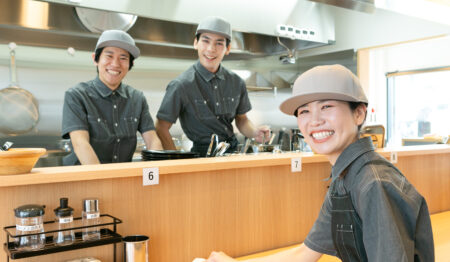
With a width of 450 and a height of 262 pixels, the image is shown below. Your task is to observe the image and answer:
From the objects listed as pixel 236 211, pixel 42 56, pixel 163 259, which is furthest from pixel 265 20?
pixel 163 259

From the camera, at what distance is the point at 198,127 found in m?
2.73

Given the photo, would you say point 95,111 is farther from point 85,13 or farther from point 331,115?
point 331,115

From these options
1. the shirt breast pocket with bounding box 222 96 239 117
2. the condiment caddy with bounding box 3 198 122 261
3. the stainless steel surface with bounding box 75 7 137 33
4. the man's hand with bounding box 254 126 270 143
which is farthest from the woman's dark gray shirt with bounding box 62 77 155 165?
the stainless steel surface with bounding box 75 7 137 33

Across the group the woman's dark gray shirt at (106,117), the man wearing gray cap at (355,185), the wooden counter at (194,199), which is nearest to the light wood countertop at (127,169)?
the wooden counter at (194,199)

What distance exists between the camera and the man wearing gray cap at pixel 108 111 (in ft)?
7.28

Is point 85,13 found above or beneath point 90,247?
above

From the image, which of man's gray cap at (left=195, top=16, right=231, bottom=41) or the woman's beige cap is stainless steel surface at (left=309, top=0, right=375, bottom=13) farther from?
the woman's beige cap

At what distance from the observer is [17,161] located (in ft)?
4.21

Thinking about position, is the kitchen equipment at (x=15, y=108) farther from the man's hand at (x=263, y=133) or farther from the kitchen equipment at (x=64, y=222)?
the kitchen equipment at (x=64, y=222)

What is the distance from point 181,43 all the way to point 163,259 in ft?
8.97

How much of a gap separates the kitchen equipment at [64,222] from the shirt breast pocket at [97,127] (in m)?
1.08

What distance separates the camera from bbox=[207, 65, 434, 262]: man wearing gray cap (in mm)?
937

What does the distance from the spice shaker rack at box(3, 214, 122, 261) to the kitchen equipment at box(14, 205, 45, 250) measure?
2cm

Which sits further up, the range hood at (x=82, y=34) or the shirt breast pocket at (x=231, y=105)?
the range hood at (x=82, y=34)
